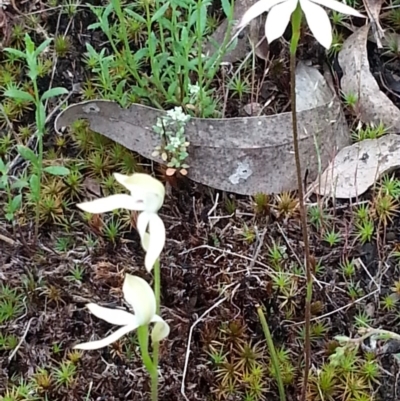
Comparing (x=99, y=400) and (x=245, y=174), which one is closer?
(x=99, y=400)

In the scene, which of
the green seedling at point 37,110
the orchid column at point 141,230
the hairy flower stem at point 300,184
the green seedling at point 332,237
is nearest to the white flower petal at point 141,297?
the orchid column at point 141,230

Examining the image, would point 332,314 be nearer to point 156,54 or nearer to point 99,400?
point 99,400

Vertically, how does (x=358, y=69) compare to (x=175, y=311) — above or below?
above

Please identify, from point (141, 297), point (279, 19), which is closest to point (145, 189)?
point (141, 297)

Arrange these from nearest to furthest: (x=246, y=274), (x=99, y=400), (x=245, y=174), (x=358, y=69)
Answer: (x=99, y=400) < (x=246, y=274) < (x=245, y=174) < (x=358, y=69)

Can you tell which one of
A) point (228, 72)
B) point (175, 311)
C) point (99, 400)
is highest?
point (228, 72)

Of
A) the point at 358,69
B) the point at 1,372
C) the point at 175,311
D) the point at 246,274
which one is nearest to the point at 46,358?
the point at 1,372

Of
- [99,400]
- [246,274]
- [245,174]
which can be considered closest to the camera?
[99,400]
